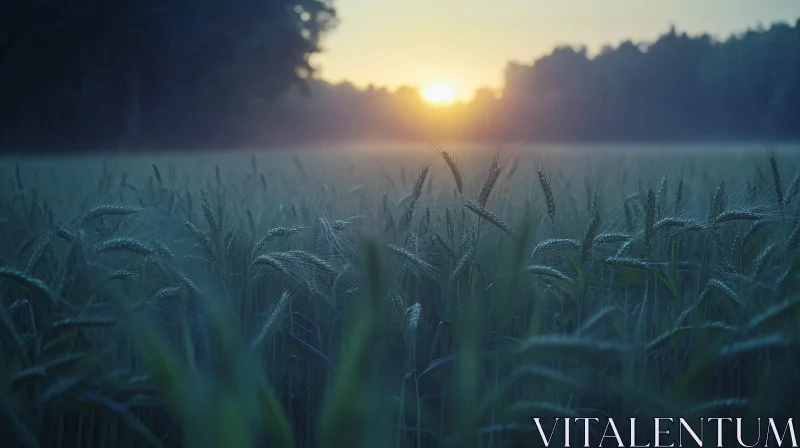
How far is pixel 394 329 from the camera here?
142 centimetres

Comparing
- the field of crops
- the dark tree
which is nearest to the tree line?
the dark tree

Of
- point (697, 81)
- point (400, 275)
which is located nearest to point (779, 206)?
point (400, 275)

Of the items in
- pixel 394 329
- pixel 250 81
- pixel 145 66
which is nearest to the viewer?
pixel 394 329

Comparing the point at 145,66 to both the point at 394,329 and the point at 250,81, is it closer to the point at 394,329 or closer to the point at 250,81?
the point at 250,81

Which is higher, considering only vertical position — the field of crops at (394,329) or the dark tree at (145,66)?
the dark tree at (145,66)

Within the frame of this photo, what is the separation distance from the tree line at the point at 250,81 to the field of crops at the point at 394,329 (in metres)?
5.30

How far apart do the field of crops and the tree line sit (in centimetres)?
530

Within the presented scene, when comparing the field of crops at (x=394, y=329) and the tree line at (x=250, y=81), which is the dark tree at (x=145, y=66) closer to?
the tree line at (x=250, y=81)

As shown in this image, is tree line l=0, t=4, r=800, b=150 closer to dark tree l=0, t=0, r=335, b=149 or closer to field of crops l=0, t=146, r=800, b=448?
dark tree l=0, t=0, r=335, b=149

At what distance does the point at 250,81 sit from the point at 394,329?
17654mm

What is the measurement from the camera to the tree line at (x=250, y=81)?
45.0 ft

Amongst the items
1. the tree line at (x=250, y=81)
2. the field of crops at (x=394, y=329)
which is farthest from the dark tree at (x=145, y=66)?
the field of crops at (x=394, y=329)

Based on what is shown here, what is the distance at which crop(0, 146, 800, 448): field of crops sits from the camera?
3.11ft

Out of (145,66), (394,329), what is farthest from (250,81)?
(394,329)
